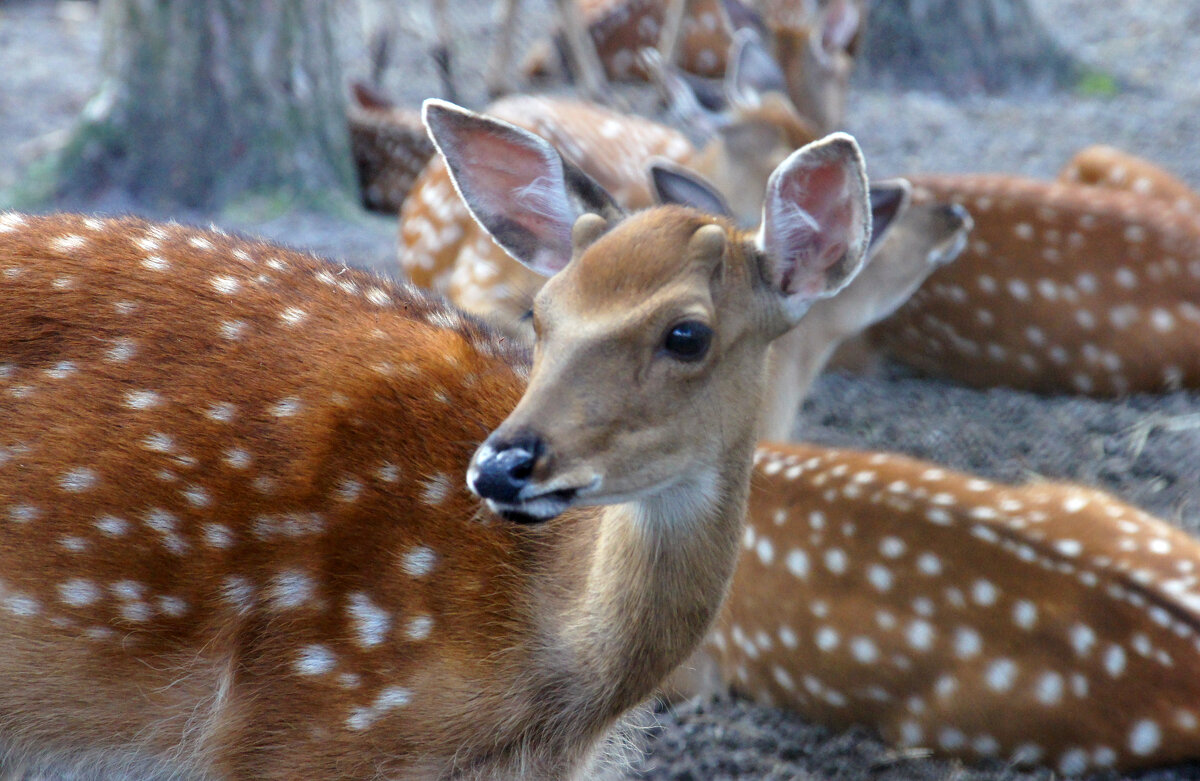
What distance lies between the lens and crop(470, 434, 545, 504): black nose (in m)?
1.63

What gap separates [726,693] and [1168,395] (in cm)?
209

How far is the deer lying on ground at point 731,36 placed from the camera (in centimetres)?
549

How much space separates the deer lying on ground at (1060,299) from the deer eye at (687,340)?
2.94 meters

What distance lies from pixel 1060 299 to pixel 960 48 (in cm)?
417

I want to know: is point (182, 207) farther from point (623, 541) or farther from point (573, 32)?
point (623, 541)

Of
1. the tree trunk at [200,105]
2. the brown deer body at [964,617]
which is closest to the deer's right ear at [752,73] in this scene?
the tree trunk at [200,105]

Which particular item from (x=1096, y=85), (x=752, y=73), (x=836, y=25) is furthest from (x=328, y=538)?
(x=1096, y=85)

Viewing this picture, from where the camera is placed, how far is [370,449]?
6.88 ft

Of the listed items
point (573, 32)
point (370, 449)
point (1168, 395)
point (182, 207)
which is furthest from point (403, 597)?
point (573, 32)

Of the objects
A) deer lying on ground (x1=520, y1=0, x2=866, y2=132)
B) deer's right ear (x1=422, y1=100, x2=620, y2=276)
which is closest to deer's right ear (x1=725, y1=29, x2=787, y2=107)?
deer lying on ground (x1=520, y1=0, x2=866, y2=132)

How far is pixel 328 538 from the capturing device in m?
2.03

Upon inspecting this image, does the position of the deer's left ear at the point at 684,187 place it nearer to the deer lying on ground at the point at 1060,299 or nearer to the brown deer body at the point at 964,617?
the brown deer body at the point at 964,617

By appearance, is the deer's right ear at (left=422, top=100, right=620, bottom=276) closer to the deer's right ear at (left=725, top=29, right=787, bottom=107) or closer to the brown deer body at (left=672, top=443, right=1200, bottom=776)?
the brown deer body at (left=672, top=443, right=1200, bottom=776)

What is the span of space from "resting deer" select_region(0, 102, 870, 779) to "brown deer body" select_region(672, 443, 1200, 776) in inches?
22.4
